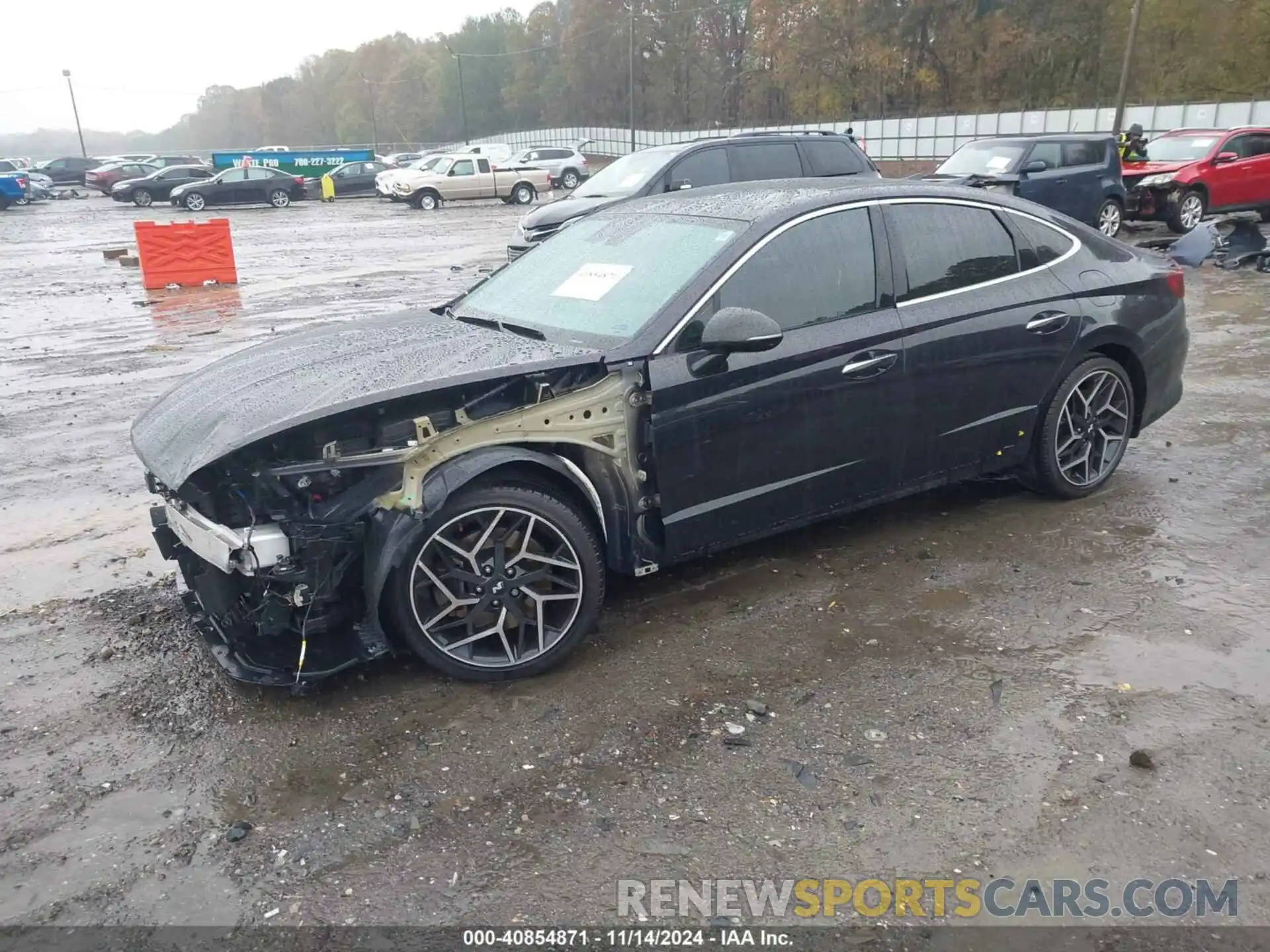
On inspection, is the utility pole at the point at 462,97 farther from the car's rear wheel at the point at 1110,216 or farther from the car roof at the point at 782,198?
the car roof at the point at 782,198

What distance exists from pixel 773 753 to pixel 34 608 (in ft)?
11.0

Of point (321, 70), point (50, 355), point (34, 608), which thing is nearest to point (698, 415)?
point (34, 608)

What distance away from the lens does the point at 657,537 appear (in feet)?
13.1

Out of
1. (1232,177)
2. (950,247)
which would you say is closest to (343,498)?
(950,247)

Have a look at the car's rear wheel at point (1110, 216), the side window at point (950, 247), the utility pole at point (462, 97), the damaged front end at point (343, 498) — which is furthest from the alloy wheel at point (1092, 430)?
the utility pole at point (462, 97)

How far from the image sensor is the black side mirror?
3768mm

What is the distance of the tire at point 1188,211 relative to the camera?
16656 mm

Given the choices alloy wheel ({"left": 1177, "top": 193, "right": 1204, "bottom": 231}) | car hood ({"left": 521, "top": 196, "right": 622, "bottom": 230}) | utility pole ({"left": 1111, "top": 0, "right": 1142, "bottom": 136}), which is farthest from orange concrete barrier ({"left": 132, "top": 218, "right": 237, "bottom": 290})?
utility pole ({"left": 1111, "top": 0, "right": 1142, "bottom": 136})

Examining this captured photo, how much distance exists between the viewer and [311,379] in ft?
12.3

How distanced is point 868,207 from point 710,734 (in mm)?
2540

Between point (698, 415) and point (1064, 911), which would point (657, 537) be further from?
point (1064, 911)

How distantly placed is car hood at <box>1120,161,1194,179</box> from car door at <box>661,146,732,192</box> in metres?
8.65

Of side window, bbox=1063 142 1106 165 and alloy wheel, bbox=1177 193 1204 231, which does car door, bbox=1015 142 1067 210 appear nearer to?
side window, bbox=1063 142 1106 165

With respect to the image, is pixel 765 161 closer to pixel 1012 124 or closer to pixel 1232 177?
pixel 1232 177
